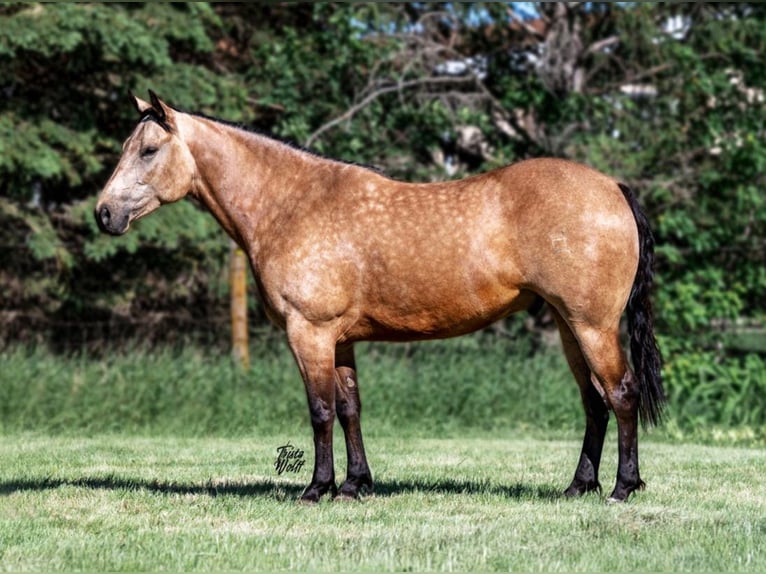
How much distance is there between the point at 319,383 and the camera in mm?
6379

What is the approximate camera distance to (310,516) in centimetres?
578

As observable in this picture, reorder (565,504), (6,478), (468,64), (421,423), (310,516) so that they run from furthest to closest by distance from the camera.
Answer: (468,64)
(421,423)
(6,478)
(565,504)
(310,516)

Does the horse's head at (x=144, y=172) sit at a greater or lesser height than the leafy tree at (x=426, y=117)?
lesser

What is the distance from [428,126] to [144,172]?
800 cm

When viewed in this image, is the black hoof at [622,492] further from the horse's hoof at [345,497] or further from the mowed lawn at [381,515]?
the horse's hoof at [345,497]

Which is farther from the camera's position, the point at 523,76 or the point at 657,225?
the point at 523,76

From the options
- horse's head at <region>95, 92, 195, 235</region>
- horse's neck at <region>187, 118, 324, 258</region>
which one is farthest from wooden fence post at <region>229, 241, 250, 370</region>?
horse's head at <region>95, 92, 195, 235</region>

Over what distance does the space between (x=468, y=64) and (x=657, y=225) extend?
10.6 feet

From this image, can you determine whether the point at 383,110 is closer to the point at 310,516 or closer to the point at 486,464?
the point at 486,464

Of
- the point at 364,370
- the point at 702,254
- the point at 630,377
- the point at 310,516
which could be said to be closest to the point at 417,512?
the point at 310,516

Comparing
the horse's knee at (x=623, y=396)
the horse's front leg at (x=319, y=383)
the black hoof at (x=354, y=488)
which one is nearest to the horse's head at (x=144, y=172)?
the horse's front leg at (x=319, y=383)

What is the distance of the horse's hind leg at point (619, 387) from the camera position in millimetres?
6207

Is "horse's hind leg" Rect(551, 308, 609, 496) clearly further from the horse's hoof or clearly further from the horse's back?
the horse's hoof

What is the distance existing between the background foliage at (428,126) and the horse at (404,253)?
19.6 ft
